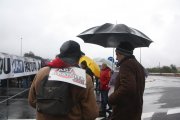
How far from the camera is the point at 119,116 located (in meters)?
4.99

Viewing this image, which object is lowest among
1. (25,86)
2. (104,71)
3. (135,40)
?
(25,86)

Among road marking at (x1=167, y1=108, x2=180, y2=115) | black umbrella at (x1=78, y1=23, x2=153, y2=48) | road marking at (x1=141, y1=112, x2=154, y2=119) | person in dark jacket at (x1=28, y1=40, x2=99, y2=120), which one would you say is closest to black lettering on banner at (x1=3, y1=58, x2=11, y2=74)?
road marking at (x1=141, y1=112, x2=154, y2=119)

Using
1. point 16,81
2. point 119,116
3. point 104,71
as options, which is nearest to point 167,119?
point 104,71

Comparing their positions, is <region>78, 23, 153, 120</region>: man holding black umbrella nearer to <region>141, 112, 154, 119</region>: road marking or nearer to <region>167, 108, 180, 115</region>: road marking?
<region>141, 112, 154, 119</region>: road marking

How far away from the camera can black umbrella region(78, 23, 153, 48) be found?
23.4 ft

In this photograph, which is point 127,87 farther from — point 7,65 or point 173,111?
point 7,65

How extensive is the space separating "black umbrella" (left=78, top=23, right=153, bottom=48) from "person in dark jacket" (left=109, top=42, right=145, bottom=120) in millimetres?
1909

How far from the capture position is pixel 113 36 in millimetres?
7660

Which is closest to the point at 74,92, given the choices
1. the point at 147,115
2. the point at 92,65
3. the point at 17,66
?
the point at 92,65

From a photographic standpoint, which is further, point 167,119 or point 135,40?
point 167,119

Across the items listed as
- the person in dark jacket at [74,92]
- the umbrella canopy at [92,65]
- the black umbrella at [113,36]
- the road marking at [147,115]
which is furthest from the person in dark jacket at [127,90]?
the road marking at [147,115]

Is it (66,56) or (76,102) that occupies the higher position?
(66,56)

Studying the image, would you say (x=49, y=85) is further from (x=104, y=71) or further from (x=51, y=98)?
(x=104, y=71)

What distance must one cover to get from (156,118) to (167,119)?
0.34 m
